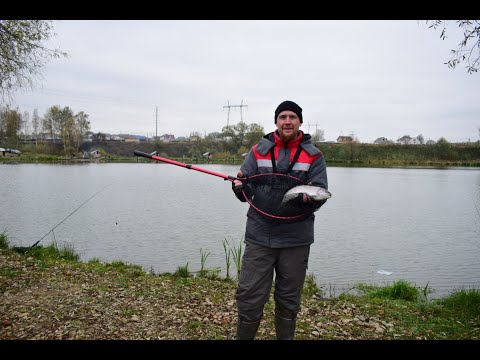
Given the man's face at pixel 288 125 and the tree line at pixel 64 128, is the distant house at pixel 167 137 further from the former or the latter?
the man's face at pixel 288 125

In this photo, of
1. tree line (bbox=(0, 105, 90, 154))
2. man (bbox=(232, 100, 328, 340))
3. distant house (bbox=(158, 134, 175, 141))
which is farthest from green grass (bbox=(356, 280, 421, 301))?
distant house (bbox=(158, 134, 175, 141))

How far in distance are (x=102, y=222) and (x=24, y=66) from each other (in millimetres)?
8473

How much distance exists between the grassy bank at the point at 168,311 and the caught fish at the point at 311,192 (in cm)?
222

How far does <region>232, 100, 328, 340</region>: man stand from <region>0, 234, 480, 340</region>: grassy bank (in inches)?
49.0

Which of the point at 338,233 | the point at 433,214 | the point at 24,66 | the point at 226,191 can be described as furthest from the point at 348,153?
the point at 24,66

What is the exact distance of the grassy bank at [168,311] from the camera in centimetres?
502

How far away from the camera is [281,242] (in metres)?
3.84

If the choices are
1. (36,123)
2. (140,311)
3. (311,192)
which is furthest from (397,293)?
(36,123)

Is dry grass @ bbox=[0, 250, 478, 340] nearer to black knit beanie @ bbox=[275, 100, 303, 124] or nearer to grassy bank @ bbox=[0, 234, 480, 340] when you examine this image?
grassy bank @ bbox=[0, 234, 480, 340]

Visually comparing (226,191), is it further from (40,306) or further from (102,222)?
(40,306)

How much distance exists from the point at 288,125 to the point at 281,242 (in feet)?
3.85

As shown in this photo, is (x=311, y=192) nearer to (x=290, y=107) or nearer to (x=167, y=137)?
(x=290, y=107)

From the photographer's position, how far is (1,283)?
247 inches
